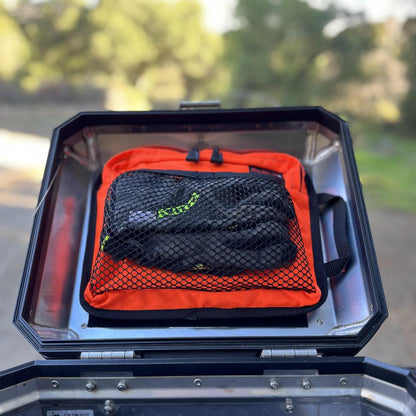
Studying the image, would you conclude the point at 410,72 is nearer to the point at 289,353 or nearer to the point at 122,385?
the point at 289,353

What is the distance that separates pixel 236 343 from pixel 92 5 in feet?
38.0

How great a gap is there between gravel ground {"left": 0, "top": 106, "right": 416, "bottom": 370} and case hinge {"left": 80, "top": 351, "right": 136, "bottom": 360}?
1.46 m

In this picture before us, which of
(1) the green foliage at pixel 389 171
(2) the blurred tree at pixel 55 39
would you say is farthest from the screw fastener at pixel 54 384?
(2) the blurred tree at pixel 55 39

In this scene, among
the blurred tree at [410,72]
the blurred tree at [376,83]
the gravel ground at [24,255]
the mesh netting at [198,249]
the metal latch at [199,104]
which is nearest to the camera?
the mesh netting at [198,249]

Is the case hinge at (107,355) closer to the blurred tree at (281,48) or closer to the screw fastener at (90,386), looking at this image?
the screw fastener at (90,386)

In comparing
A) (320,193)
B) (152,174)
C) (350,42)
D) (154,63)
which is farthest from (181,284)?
(154,63)

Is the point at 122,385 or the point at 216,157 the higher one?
the point at 216,157

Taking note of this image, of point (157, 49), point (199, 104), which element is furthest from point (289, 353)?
point (157, 49)

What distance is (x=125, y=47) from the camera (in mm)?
11242

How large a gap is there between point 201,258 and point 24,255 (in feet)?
7.54

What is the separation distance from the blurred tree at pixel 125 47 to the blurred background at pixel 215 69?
0.03m

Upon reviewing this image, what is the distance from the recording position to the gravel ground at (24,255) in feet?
7.37

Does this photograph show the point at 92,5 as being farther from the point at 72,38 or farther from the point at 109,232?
the point at 109,232

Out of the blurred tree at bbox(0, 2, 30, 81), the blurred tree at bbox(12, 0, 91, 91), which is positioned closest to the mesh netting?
the blurred tree at bbox(0, 2, 30, 81)
